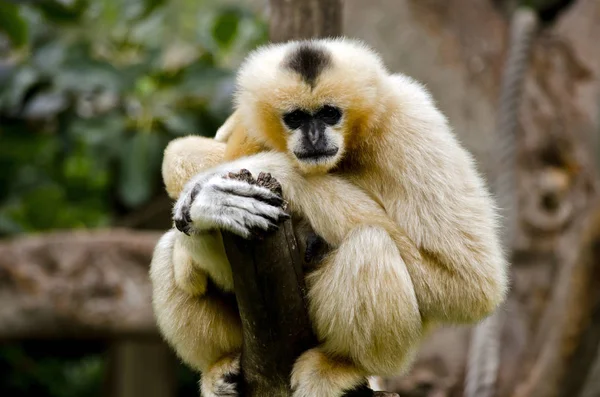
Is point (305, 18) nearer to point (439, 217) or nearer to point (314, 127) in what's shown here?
point (314, 127)

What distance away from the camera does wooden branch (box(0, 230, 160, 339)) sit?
6324mm

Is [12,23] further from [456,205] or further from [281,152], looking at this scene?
[456,205]

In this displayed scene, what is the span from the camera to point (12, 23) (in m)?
6.91

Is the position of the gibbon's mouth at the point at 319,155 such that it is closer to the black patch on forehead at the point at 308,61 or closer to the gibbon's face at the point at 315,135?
the gibbon's face at the point at 315,135

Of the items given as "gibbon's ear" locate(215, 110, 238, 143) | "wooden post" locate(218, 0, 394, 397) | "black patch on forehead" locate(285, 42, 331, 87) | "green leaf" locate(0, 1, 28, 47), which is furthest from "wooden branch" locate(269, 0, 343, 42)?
"green leaf" locate(0, 1, 28, 47)

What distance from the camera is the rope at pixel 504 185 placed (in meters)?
Answer: 4.89

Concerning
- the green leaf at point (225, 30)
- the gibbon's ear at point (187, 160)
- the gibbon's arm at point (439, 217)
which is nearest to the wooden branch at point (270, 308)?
the gibbon's arm at point (439, 217)

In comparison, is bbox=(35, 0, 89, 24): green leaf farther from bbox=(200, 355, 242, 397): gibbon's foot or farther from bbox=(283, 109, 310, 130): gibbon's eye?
bbox=(200, 355, 242, 397): gibbon's foot

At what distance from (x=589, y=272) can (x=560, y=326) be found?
38cm

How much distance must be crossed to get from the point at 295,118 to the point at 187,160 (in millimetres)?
586

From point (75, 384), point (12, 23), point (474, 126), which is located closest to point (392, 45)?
point (474, 126)

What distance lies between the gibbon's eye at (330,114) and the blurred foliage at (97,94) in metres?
3.64

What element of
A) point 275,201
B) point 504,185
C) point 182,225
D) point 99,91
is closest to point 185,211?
point 182,225

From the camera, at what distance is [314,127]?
117 inches
